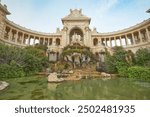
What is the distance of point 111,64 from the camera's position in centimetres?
1981

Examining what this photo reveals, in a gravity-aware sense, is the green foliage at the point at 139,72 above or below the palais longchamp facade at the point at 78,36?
below

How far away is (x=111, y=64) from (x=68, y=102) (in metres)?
16.3

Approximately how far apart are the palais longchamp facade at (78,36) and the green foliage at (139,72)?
1700 cm

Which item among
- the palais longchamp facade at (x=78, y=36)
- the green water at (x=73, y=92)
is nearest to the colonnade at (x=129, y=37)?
the palais longchamp facade at (x=78, y=36)

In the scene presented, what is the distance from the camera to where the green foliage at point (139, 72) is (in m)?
A: 14.4

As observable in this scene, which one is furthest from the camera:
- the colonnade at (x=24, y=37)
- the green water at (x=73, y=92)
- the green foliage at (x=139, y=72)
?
the colonnade at (x=24, y=37)

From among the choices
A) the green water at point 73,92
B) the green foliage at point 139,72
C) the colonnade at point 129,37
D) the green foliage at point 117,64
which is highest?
the colonnade at point 129,37

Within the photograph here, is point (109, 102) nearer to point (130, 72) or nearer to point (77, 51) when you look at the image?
point (130, 72)

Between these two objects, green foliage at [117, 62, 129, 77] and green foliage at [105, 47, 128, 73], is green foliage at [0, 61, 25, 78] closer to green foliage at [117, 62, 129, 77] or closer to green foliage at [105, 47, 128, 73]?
green foliage at [105, 47, 128, 73]

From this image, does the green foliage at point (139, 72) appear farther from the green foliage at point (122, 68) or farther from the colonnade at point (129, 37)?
the colonnade at point (129, 37)

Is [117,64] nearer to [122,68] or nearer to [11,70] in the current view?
[122,68]

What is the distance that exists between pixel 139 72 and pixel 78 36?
24.8 meters

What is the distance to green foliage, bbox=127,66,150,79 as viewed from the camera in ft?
47.3

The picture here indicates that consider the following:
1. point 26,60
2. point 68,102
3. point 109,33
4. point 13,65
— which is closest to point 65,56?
point 26,60
